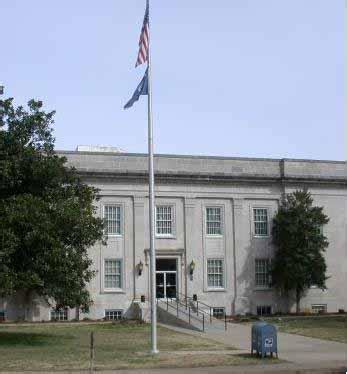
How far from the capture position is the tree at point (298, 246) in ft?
141

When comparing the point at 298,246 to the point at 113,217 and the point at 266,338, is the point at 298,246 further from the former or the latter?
the point at 266,338

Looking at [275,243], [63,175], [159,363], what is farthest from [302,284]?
[159,363]

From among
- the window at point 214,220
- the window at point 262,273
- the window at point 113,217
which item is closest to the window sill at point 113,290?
the window at point 113,217

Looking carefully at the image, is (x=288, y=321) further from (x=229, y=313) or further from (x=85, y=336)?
(x=85, y=336)

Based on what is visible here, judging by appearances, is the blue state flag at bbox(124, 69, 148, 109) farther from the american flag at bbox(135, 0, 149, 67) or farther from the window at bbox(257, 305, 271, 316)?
the window at bbox(257, 305, 271, 316)

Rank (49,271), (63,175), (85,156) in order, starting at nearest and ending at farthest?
(49,271) < (63,175) < (85,156)

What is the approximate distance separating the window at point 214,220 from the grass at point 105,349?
1139 cm

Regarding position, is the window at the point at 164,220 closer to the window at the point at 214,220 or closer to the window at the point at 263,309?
the window at the point at 214,220

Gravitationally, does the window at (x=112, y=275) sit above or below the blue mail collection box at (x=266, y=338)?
above

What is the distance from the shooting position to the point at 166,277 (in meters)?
43.4

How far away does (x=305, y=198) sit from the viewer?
44.3m

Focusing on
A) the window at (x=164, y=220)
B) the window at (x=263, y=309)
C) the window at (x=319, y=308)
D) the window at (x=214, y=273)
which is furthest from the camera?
the window at (x=319, y=308)

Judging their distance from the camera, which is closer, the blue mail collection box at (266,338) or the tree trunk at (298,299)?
the blue mail collection box at (266,338)

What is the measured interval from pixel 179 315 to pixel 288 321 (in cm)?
590
